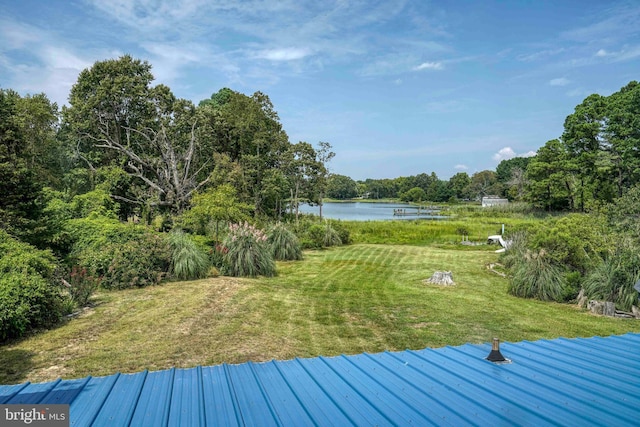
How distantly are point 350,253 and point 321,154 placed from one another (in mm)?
10321

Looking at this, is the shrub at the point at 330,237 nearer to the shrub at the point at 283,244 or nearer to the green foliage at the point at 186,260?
the shrub at the point at 283,244

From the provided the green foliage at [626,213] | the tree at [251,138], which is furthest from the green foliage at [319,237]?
the green foliage at [626,213]

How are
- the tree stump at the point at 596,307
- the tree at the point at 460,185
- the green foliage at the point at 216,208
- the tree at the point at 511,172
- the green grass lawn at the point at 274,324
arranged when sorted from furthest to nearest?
the tree at the point at 460,185, the tree at the point at 511,172, the green foliage at the point at 216,208, the tree stump at the point at 596,307, the green grass lawn at the point at 274,324

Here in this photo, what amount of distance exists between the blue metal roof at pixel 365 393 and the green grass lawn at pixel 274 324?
2.21 m

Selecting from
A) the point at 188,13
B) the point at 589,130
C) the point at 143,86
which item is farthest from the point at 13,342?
the point at 589,130

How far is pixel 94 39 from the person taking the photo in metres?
19.0

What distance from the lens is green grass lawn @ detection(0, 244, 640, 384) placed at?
18.0 feet

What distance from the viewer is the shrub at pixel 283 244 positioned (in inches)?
624

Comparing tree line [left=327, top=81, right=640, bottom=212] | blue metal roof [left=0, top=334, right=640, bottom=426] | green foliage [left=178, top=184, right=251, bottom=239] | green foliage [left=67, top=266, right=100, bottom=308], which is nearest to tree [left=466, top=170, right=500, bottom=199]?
tree line [left=327, top=81, right=640, bottom=212]

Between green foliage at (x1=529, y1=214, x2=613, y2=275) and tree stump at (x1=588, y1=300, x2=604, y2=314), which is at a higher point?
green foliage at (x1=529, y1=214, x2=613, y2=275)

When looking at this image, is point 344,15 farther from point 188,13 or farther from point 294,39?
point 188,13

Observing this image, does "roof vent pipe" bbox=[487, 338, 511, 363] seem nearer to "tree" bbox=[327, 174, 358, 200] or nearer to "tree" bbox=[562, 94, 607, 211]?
"tree" bbox=[562, 94, 607, 211]

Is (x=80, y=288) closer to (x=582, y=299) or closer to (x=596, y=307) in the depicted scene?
(x=596, y=307)

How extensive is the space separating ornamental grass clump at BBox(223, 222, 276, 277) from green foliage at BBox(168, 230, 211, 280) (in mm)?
736
